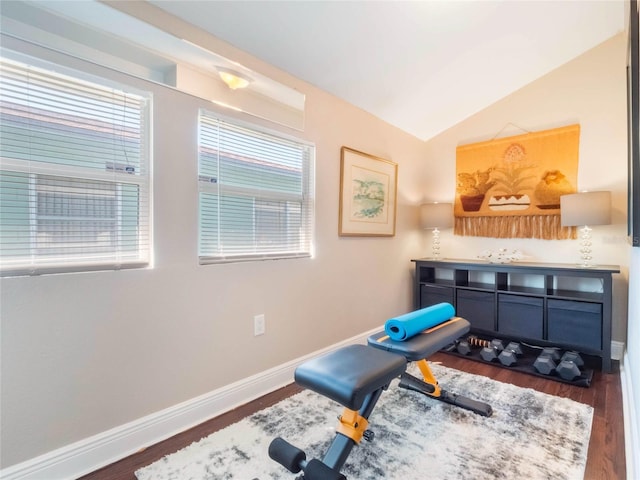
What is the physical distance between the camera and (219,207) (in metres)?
1.87

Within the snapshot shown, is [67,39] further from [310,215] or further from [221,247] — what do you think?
[310,215]

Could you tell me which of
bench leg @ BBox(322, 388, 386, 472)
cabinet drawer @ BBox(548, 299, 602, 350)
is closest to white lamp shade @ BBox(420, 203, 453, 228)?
cabinet drawer @ BBox(548, 299, 602, 350)

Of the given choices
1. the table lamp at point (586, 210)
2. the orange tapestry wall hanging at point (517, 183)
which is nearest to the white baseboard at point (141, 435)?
the table lamp at point (586, 210)

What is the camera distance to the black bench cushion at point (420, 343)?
1.57m

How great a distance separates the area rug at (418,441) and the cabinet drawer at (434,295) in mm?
1155

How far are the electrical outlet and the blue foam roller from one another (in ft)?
2.53

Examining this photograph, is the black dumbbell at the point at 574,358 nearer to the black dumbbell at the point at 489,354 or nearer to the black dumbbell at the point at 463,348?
the black dumbbell at the point at 489,354

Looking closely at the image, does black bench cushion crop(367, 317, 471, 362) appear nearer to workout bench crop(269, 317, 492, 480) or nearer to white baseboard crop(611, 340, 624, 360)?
workout bench crop(269, 317, 492, 480)

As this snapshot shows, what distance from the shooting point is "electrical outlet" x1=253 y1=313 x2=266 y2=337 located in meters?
2.05

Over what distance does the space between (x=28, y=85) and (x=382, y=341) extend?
1.85 meters

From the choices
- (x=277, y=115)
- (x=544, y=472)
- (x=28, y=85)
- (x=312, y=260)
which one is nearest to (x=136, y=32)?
(x=28, y=85)

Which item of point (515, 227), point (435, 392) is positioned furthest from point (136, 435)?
point (515, 227)

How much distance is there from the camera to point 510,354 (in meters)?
2.55

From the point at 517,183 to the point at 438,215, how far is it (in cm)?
75
